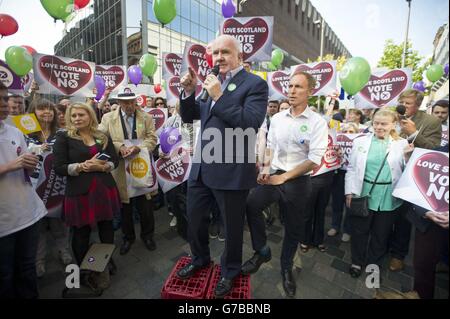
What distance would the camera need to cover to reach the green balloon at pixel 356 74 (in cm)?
402

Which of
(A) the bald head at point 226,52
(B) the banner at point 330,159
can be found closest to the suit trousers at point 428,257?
(B) the banner at point 330,159

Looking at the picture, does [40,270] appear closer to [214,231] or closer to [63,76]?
[214,231]

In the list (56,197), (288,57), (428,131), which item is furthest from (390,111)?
(288,57)

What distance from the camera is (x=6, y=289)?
1801 mm

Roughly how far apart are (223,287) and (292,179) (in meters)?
1.09

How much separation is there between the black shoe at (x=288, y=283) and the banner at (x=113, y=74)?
5247 mm

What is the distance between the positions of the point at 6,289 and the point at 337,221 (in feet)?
12.3

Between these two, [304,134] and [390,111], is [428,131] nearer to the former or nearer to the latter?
[390,111]

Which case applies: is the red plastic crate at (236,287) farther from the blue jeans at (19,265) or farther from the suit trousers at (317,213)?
the blue jeans at (19,265)

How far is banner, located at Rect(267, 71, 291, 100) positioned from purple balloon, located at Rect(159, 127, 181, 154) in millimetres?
2661

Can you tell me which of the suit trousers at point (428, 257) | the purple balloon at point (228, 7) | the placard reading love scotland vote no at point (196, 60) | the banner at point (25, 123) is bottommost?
the suit trousers at point (428, 257)

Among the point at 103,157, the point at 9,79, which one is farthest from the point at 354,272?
the point at 9,79

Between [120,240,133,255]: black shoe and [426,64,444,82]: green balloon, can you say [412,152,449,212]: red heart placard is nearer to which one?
[426,64,444,82]: green balloon
